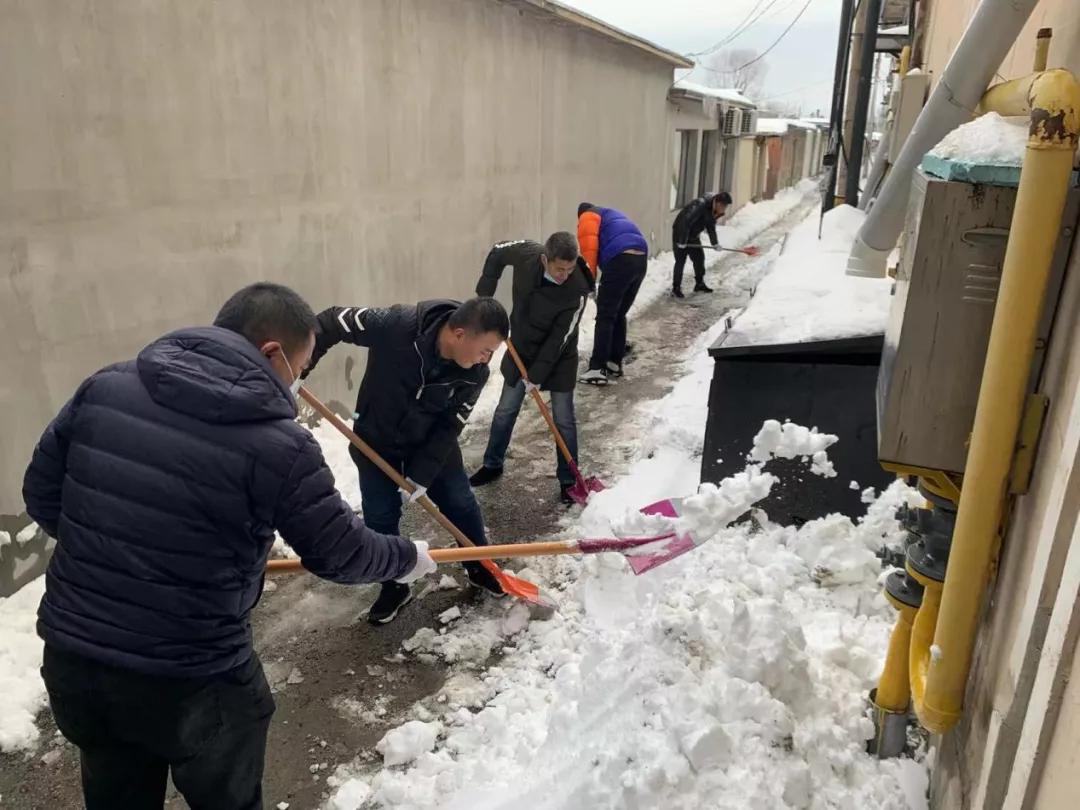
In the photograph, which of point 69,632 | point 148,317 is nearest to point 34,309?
point 148,317

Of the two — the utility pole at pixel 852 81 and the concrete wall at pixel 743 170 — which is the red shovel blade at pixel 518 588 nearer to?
the utility pole at pixel 852 81

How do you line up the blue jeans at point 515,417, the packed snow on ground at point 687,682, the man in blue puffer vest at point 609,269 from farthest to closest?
the man in blue puffer vest at point 609,269 < the blue jeans at point 515,417 < the packed snow on ground at point 687,682

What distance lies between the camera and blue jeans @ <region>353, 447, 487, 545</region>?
3779mm

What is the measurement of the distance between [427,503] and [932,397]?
93.0 inches

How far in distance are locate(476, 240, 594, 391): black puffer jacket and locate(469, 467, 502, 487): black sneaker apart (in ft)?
2.01

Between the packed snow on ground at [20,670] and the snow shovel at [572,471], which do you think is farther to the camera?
the snow shovel at [572,471]

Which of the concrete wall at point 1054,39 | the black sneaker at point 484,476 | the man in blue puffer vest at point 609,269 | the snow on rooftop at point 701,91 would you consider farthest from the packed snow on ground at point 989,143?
the snow on rooftop at point 701,91

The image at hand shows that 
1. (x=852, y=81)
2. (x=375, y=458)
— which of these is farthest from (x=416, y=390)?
(x=852, y=81)

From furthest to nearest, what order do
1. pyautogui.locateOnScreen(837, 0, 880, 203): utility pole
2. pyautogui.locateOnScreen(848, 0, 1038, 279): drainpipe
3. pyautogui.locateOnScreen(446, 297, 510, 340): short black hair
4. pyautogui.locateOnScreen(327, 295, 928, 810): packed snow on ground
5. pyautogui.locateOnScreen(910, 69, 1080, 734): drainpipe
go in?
pyautogui.locateOnScreen(837, 0, 880, 203): utility pole, pyautogui.locateOnScreen(446, 297, 510, 340): short black hair, pyautogui.locateOnScreen(327, 295, 928, 810): packed snow on ground, pyautogui.locateOnScreen(848, 0, 1038, 279): drainpipe, pyautogui.locateOnScreen(910, 69, 1080, 734): drainpipe

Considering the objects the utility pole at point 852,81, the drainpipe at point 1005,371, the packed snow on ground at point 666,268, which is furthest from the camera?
the utility pole at point 852,81

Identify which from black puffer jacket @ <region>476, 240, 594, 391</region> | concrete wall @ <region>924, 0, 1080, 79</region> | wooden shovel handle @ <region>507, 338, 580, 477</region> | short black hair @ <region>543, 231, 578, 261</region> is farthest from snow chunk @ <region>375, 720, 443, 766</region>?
short black hair @ <region>543, 231, 578, 261</region>

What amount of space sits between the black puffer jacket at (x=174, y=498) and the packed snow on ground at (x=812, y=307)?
274 centimetres

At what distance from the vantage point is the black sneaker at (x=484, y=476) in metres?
5.41

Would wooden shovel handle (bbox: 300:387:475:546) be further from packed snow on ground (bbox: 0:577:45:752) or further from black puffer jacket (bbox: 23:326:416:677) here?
black puffer jacket (bbox: 23:326:416:677)
